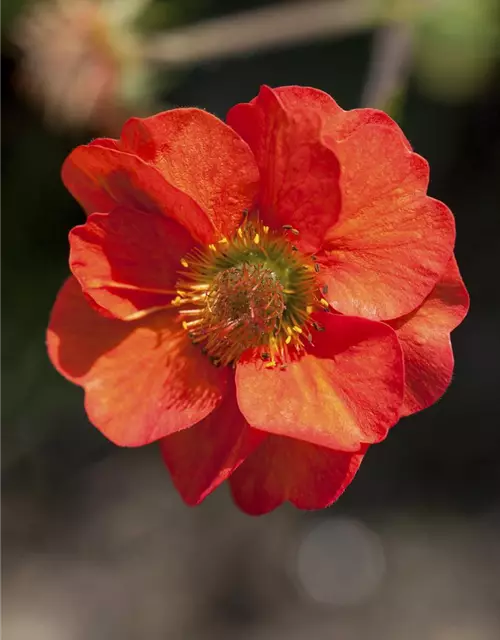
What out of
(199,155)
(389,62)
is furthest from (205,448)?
(389,62)

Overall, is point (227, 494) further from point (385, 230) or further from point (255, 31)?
point (385, 230)

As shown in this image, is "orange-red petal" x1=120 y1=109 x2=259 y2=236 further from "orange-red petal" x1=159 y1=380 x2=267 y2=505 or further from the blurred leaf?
the blurred leaf

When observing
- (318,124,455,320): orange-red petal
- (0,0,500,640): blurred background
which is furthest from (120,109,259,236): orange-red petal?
(0,0,500,640): blurred background

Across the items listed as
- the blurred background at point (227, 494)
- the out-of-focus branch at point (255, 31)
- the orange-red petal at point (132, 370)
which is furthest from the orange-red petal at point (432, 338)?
the blurred background at point (227, 494)

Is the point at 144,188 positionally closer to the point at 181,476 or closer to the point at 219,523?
the point at 181,476

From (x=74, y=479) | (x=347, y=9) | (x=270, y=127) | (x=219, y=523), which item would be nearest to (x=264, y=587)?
(x=219, y=523)
